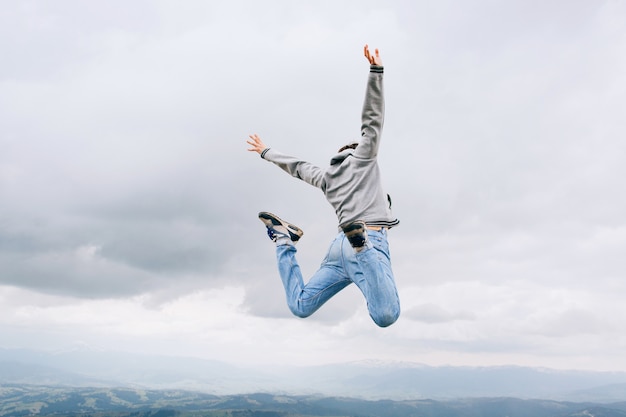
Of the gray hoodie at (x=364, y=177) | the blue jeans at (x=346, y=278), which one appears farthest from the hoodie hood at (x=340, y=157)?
the blue jeans at (x=346, y=278)

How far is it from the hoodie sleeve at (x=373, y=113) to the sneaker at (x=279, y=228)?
7.31ft

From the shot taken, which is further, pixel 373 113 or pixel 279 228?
pixel 279 228

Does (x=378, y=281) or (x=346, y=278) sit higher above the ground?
(x=346, y=278)

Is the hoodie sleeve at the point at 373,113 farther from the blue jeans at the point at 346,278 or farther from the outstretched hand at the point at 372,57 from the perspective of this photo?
the blue jeans at the point at 346,278

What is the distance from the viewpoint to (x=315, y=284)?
823cm

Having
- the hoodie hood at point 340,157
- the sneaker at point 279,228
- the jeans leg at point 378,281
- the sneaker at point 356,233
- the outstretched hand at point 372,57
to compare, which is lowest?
the jeans leg at point 378,281

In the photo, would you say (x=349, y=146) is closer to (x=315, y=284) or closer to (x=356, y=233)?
(x=356, y=233)

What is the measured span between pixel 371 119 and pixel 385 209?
1611 millimetres

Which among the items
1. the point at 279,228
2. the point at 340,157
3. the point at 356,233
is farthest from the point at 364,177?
the point at 279,228

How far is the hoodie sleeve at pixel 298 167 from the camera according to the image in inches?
324

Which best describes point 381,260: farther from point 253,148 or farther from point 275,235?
point 253,148

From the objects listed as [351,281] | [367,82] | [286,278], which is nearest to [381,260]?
[351,281]

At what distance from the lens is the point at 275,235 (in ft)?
28.4

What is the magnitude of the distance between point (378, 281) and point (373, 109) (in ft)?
8.59
